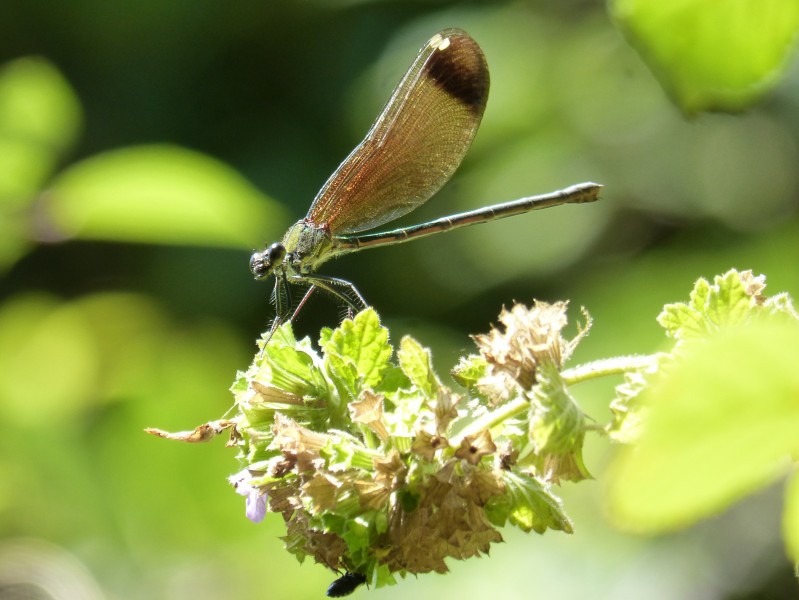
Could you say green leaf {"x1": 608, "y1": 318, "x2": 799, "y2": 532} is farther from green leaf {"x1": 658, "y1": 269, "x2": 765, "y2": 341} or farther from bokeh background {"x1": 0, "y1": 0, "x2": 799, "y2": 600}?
bokeh background {"x1": 0, "y1": 0, "x2": 799, "y2": 600}

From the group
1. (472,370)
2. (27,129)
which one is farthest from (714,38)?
(27,129)

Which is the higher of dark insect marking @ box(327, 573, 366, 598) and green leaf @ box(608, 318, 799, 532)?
dark insect marking @ box(327, 573, 366, 598)

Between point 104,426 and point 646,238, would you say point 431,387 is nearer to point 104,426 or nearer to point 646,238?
point 104,426

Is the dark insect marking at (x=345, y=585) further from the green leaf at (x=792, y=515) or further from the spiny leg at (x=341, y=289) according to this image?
the spiny leg at (x=341, y=289)

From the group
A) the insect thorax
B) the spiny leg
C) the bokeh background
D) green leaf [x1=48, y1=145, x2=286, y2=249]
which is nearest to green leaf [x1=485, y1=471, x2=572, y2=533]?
the spiny leg

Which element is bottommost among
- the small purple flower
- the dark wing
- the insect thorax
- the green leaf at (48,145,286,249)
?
the small purple flower

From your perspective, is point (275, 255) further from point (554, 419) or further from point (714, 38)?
point (714, 38)
